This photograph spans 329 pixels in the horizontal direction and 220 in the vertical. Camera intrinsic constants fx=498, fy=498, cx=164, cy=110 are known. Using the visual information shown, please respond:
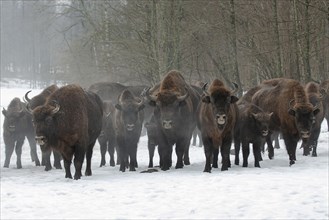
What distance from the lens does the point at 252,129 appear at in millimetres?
11883

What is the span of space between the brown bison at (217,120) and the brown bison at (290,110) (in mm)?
1433

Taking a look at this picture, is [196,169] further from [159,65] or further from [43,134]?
[159,65]

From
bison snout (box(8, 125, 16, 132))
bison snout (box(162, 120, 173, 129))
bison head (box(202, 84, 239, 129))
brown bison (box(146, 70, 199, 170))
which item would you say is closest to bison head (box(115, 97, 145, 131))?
brown bison (box(146, 70, 199, 170))

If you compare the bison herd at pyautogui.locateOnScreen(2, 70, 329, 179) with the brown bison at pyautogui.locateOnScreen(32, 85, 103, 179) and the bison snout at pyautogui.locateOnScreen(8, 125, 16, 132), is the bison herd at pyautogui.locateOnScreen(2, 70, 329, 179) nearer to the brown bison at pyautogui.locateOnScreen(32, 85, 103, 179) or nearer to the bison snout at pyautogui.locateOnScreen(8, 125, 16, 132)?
the brown bison at pyautogui.locateOnScreen(32, 85, 103, 179)

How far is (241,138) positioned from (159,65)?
10.6 m

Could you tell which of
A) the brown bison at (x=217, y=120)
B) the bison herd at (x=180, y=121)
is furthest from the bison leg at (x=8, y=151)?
the brown bison at (x=217, y=120)

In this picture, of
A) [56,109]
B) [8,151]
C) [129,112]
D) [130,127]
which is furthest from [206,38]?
[56,109]

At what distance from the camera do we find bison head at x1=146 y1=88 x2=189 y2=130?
11.3 m

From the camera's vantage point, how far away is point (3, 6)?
9331 centimetres

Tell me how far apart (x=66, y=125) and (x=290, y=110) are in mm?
5171

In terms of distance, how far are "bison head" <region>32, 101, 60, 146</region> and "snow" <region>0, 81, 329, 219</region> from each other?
95cm

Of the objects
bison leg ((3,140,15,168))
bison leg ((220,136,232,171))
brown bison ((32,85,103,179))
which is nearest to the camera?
brown bison ((32,85,103,179))

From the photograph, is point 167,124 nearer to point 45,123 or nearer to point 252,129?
point 252,129

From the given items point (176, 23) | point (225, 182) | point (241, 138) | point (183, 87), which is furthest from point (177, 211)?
point (176, 23)
